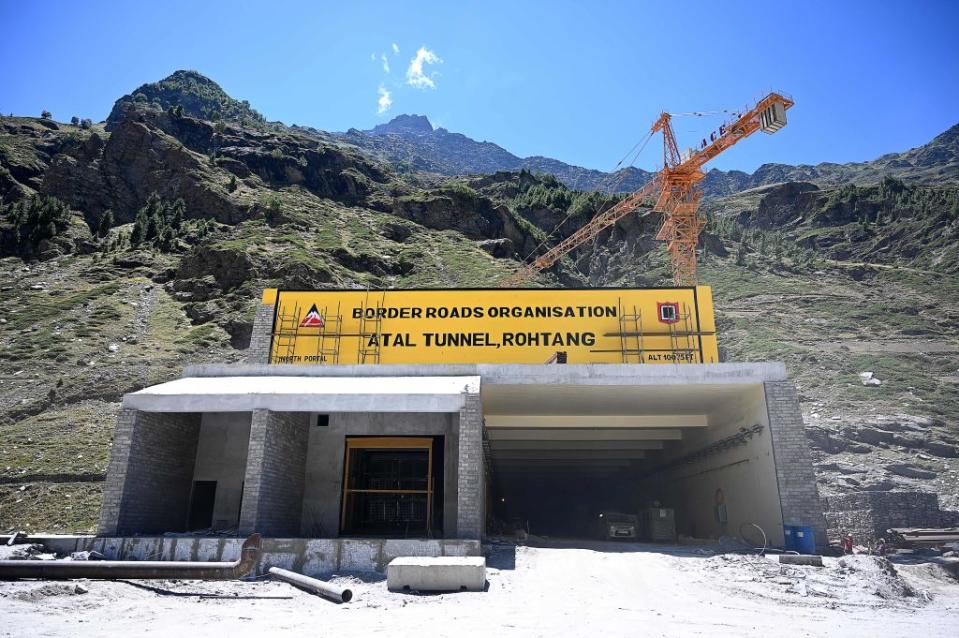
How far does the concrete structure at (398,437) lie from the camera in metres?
15.1

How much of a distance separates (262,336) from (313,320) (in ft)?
6.69

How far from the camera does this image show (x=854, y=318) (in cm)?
6669

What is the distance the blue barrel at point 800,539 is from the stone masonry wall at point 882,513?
552 cm

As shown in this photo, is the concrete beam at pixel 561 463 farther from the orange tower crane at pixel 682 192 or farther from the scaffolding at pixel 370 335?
the orange tower crane at pixel 682 192

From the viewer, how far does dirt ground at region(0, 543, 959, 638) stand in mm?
8156

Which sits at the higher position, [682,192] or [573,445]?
[682,192]

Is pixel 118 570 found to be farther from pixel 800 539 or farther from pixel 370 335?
pixel 800 539

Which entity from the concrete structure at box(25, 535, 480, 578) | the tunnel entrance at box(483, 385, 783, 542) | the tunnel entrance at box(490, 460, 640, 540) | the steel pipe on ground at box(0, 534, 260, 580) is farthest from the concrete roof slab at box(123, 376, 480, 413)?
the tunnel entrance at box(490, 460, 640, 540)

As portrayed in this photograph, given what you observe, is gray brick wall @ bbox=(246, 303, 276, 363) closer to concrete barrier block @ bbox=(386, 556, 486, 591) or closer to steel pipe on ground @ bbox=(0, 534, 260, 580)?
steel pipe on ground @ bbox=(0, 534, 260, 580)

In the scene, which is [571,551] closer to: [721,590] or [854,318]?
[721,590]

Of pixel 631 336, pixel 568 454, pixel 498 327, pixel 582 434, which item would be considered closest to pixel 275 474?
pixel 498 327

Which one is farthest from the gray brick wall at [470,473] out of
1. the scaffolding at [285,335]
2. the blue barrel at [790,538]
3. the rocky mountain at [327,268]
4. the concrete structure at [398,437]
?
the rocky mountain at [327,268]

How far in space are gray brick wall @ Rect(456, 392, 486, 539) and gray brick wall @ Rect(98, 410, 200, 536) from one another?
8.33 meters

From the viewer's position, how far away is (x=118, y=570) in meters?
11.2
